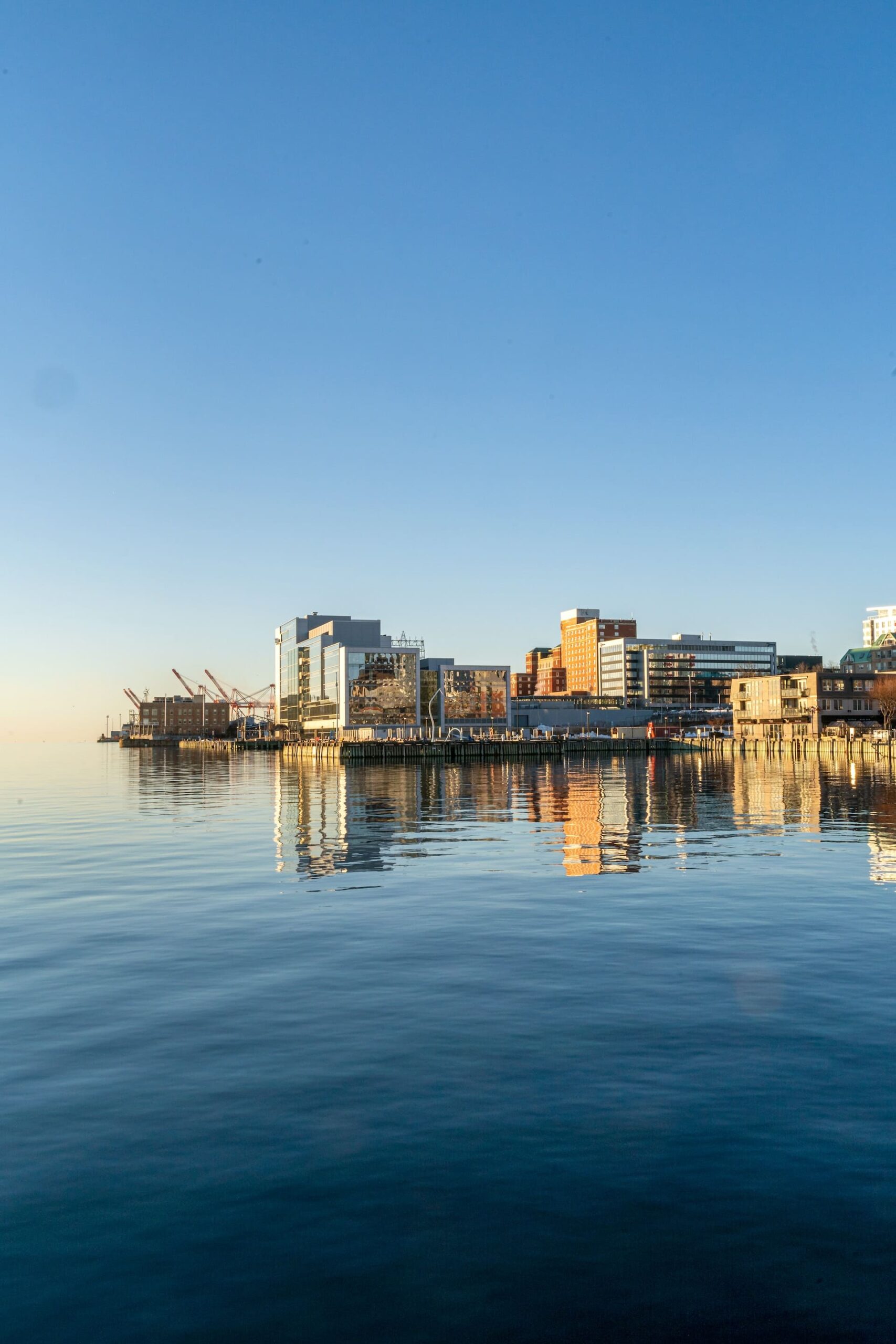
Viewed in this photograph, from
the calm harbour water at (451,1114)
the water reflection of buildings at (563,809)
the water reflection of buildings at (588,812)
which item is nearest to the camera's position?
the calm harbour water at (451,1114)

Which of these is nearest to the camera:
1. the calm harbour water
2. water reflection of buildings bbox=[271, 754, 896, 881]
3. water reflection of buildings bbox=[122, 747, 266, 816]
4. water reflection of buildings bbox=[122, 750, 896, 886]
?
the calm harbour water

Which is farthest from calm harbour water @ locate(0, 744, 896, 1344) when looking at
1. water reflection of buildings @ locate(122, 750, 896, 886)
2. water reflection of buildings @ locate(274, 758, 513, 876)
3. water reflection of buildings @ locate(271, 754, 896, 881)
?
water reflection of buildings @ locate(122, 750, 896, 886)

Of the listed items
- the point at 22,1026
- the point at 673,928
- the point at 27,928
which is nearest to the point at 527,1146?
the point at 22,1026

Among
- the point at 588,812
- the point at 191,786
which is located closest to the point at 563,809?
the point at 588,812

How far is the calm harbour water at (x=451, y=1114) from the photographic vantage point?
9.45 m

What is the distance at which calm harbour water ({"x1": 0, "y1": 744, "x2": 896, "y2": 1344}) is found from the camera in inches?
372

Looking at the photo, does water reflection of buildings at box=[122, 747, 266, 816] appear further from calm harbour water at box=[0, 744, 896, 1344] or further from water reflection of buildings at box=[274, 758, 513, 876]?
calm harbour water at box=[0, 744, 896, 1344]

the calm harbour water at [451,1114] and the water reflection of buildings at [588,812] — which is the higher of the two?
the calm harbour water at [451,1114]

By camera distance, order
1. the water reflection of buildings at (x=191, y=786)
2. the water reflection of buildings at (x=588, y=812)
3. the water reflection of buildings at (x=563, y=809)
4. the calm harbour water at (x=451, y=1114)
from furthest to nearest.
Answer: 1. the water reflection of buildings at (x=191, y=786)
2. the water reflection of buildings at (x=563, y=809)
3. the water reflection of buildings at (x=588, y=812)
4. the calm harbour water at (x=451, y=1114)

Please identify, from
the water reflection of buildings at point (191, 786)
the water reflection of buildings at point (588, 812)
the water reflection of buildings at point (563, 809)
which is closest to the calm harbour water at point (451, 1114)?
the water reflection of buildings at point (588, 812)

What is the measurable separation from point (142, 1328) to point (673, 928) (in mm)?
19613

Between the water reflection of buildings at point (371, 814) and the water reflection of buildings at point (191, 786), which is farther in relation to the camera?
the water reflection of buildings at point (191, 786)

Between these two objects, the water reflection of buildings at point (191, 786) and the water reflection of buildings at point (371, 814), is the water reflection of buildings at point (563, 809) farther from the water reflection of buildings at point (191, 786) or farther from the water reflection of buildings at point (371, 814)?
the water reflection of buildings at point (191, 786)

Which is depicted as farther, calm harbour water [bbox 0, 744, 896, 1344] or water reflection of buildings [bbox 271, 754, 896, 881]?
water reflection of buildings [bbox 271, 754, 896, 881]
